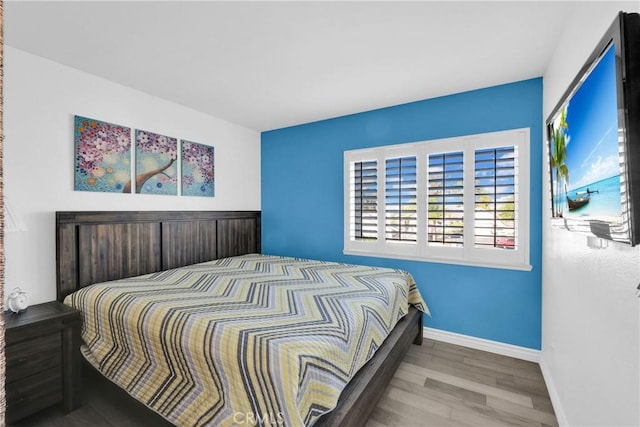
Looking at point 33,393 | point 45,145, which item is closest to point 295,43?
point 45,145

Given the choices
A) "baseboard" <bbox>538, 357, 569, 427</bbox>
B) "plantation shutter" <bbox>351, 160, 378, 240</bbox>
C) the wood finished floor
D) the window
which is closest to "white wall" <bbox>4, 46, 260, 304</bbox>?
the wood finished floor

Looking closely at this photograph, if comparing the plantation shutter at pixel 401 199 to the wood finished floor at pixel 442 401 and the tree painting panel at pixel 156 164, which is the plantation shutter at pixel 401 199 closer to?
the wood finished floor at pixel 442 401

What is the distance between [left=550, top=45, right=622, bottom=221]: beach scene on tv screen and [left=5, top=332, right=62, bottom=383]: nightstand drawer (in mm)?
3013

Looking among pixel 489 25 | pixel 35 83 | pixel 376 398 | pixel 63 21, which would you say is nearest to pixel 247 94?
pixel 63 21

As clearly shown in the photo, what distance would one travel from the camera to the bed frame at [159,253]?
178cm

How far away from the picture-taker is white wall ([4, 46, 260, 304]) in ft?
7.14

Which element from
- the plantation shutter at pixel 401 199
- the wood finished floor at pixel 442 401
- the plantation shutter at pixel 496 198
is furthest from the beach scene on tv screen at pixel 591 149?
the plantation shutter at pixel 401 199

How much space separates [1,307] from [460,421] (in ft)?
7.67

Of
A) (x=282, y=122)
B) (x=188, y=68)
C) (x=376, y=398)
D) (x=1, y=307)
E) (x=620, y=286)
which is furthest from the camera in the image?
(x=282, y=122)

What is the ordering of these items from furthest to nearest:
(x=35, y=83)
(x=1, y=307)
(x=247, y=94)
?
(x=247, y=94), (x=35, y=83), (x=1, y=307)

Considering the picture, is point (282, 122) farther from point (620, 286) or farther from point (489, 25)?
point (620, 286)

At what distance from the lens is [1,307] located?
0.40 metres

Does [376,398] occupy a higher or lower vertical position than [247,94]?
lower

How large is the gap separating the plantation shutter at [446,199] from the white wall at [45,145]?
9.30ft
